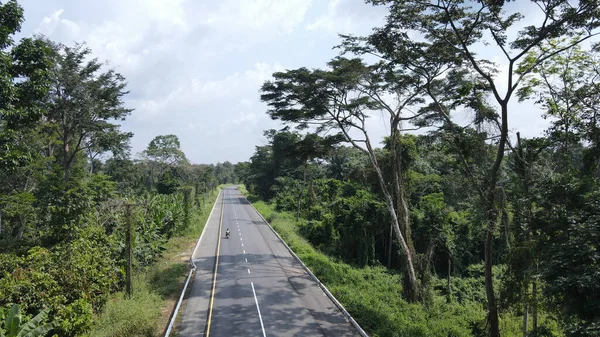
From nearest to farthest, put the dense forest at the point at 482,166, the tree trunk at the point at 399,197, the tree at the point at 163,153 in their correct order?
the dense forest at the point at 482,166
the tree trunk at the point at 399,197
the tree at the point at 163,153

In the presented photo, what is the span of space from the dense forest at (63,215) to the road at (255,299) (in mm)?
2523

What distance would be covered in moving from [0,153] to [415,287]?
62.0 ft

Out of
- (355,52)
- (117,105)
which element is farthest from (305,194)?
(355,52)

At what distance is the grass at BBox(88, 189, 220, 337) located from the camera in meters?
12.8

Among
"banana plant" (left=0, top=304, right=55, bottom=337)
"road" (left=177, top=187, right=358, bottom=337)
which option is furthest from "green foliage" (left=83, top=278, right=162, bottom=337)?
"banana plant" (left=0, top=304, right=55, bottom=337)

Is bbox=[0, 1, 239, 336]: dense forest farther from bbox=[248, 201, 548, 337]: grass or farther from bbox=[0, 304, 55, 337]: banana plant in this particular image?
bbox=[248, 201, 548, 337]: grass

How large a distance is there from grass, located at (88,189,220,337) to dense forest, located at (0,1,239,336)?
0.08 meters

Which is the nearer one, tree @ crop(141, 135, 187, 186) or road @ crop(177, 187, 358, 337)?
road @ crop(177, 187, 358, 337)

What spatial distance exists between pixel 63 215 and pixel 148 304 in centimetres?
995

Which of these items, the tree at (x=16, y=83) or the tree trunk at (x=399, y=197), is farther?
the tree trunk at (x=399, y=197)

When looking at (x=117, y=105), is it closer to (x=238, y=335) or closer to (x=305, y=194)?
(x=238, y=335)

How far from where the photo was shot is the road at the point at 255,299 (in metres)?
14.3

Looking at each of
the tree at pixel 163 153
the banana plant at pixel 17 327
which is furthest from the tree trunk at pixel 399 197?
the tree at pixel 163 153

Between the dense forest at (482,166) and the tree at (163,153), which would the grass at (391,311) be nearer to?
the dense forest at (482,166)
